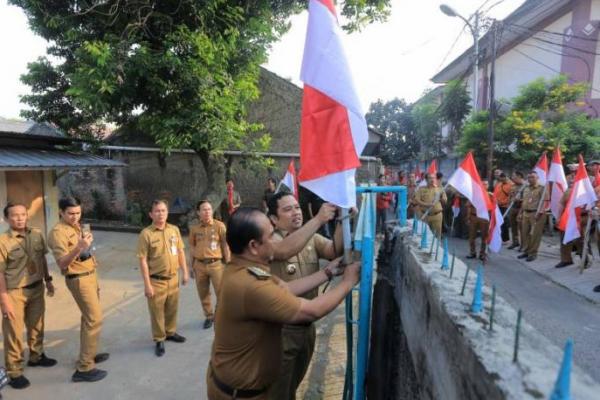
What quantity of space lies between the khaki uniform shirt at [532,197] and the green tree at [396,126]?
18.1m

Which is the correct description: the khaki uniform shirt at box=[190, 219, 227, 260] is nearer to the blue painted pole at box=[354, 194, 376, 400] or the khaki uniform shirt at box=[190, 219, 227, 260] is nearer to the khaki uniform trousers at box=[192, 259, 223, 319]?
the khaki uniform trousers at box=[192, 259, 223, 319]

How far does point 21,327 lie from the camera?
11.9ft

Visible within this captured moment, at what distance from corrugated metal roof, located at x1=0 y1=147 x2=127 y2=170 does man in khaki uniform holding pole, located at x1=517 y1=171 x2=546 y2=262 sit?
28.9ft

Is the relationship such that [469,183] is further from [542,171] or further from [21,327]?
[21,327]

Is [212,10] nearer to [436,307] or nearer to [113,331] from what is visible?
[113,331]

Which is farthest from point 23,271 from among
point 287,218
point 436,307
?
point 436,307

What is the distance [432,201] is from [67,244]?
6443 mm

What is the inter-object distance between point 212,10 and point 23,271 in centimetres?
615

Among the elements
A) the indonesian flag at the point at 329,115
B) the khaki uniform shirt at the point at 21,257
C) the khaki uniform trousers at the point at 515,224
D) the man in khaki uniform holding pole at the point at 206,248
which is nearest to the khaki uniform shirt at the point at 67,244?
the khaki uniform shirt at the point at 21,257

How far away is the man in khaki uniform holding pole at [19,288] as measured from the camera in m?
3.56

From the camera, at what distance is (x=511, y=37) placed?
16.9 metres

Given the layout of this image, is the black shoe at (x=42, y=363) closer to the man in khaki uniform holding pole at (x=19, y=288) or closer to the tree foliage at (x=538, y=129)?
the man in khaki uniform holding pole at (x=19, y=288)

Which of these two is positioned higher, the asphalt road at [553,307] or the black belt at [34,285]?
the black belt at [34,285]

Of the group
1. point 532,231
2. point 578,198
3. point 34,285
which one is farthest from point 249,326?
point 532,231
